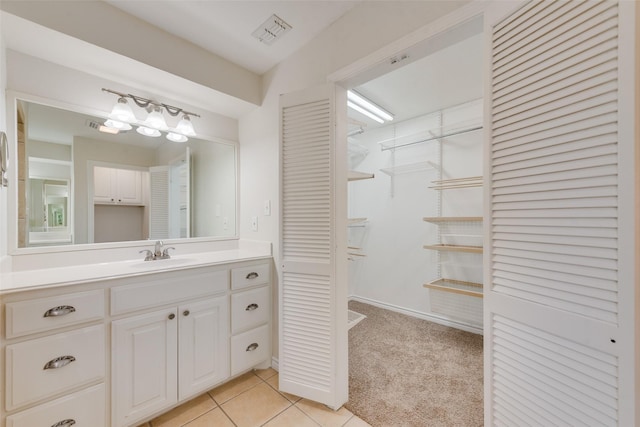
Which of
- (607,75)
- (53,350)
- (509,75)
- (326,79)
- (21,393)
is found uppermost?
(326,79)

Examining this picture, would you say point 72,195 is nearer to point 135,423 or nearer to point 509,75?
point 135,423

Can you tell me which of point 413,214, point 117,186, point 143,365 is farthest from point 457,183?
point 117,186

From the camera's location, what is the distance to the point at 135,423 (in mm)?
1337

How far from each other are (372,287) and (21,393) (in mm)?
3102

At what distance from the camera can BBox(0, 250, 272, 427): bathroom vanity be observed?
1067 mm

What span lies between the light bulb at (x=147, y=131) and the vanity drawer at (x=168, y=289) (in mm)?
1160

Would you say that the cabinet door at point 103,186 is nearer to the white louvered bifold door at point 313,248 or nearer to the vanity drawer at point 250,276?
the vanity drawer at point 250,276

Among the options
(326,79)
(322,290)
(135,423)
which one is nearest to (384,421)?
(322,290)

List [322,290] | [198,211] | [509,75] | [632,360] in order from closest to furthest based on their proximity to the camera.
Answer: [632,360]
[509,75]
[322,290]
[198,211]

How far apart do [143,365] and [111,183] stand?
1283 millimetres

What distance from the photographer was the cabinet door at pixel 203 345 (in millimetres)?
1506

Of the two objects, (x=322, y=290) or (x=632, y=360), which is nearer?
(x=632, y=360)

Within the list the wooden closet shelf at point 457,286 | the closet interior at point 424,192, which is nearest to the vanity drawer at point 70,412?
the closet interior at point 424,192

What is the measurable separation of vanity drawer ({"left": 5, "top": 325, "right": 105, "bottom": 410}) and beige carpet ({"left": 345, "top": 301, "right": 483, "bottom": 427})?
1462 mm
